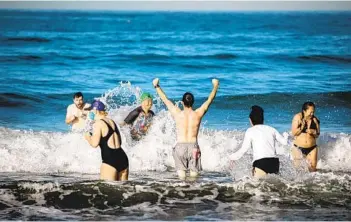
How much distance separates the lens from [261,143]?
9.51 m

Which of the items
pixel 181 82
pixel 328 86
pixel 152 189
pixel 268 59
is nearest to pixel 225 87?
pixel 181 82

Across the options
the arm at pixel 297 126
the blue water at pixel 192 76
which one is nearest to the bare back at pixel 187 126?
the arm at pixel 297 126

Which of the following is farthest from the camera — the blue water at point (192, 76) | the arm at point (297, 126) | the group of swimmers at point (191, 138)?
the blue water at point (192, 76)

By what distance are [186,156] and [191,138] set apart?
0.94 feet

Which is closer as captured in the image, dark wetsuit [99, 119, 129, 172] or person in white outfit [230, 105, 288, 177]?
dark wetsuit [99, 119, 129, 172]

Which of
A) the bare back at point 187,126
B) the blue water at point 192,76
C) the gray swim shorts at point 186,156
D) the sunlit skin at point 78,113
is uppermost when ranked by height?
the blue water at point 192,76

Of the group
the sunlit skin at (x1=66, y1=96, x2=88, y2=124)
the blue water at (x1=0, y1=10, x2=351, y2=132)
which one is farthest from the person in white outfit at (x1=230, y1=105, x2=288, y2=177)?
the blue water at (x1=0, y1=10, x2=351, y2=132)

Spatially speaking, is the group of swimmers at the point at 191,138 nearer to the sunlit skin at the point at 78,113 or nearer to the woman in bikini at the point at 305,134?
the woman in bikini at the point at 305,134

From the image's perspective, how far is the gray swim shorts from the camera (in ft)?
33.1

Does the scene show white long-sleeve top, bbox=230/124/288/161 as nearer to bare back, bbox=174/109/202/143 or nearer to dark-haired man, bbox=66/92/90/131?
bare back, bbox=174/109/202/143

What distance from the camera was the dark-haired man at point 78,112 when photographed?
1226cm

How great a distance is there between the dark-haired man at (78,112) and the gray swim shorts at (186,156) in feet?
9.31

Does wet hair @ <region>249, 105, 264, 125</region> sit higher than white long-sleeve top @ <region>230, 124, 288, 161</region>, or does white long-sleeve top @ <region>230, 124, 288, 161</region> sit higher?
wet hair @ <region>249, 105, 264, 125</region>

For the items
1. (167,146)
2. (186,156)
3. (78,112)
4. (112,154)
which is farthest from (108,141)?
(167,146)
